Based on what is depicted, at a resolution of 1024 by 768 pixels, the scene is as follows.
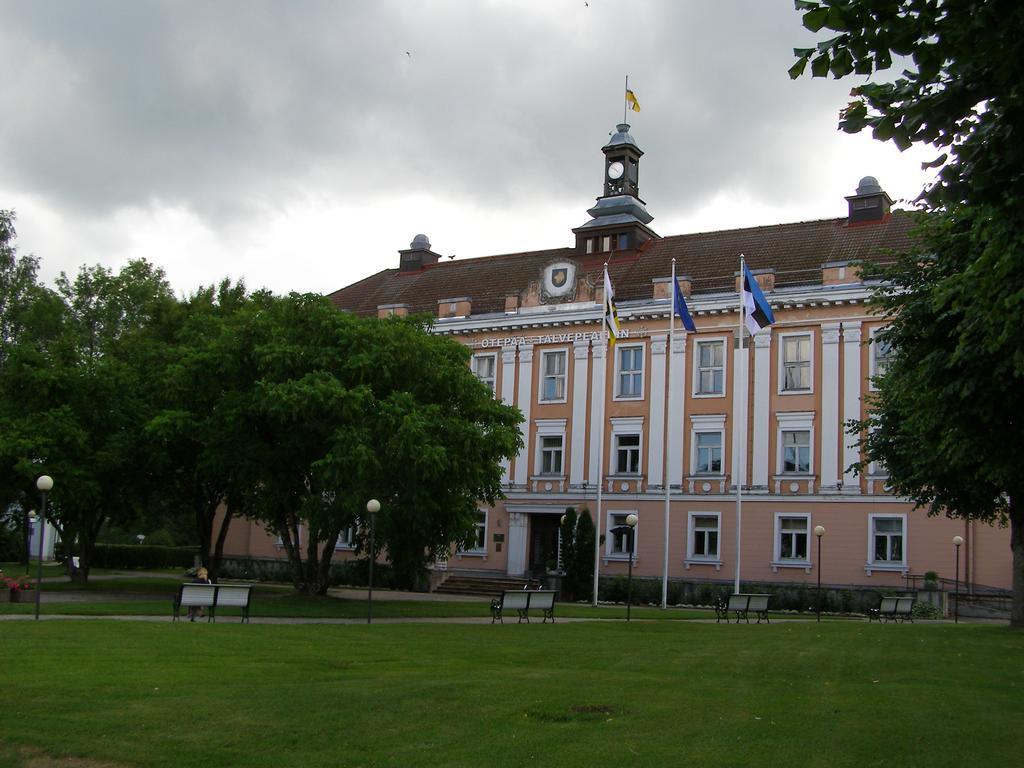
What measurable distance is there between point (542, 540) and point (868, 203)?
1963 centimetres

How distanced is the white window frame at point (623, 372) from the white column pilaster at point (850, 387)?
8.13 meters

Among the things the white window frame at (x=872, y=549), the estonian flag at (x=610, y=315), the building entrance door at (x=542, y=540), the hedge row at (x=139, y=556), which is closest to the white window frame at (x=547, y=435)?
the building entrance door at (x=542, y=540)

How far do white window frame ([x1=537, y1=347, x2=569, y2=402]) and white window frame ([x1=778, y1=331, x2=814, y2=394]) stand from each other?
9158 mm

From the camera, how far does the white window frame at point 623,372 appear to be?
44.8m

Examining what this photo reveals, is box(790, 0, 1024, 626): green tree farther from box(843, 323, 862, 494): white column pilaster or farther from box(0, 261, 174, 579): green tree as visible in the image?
box(0, 261, 174, 579): green tree

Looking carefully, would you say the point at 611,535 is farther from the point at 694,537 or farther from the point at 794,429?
the point at 794,429

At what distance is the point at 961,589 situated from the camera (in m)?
37.7

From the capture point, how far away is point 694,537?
4300 centimetres

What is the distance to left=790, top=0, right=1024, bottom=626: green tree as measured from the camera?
7.52m

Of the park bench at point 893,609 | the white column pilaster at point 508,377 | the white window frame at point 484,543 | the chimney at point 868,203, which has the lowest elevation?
the park bench at point 893,609

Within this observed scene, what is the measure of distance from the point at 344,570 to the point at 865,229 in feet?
86.3

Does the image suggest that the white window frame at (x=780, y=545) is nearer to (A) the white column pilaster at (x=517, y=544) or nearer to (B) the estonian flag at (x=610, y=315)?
(B) the estonian flag at (x=610, y=315)

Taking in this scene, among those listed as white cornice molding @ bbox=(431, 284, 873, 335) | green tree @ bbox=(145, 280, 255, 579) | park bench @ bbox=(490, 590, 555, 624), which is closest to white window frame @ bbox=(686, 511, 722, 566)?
white cornice molding @ bbox=(431, 284, 873, 335)

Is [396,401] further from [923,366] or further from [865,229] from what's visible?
[865,229]
